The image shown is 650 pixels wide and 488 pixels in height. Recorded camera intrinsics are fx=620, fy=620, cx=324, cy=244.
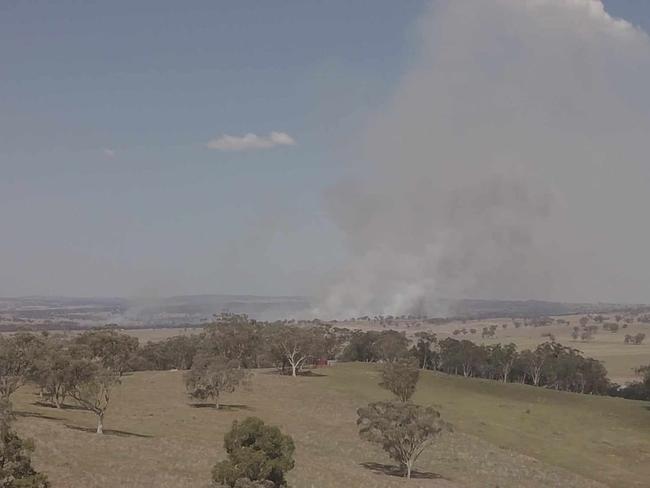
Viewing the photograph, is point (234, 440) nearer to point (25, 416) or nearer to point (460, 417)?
point (25, 416)

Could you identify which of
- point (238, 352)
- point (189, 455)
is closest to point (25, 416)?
point (189, 455)

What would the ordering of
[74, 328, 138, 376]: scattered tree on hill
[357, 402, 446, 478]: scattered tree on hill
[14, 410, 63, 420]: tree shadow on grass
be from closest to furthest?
[357, 402, 446, 478]: scattered tree on hill < [14, 410, 63, 420]: tree shadow on grass < [74, 328, 138, 376]: scattered tree on hill

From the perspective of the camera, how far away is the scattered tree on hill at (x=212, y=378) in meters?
99.2

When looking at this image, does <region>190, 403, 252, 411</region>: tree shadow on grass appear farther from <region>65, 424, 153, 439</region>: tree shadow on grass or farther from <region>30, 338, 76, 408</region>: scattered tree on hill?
<region>65, 424, 153, 439</region>: tree shadow on grass

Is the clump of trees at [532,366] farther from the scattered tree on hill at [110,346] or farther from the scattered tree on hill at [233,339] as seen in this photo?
the scattered tree on hill at [110,346]

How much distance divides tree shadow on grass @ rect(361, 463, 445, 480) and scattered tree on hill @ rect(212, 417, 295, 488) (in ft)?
72.0

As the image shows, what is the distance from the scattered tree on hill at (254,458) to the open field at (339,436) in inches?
215

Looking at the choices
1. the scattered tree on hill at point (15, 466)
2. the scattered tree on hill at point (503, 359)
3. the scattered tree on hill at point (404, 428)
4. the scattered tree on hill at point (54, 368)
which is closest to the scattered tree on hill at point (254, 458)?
the scattered tree on hill at point (15, 466)

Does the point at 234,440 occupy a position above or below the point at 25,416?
above

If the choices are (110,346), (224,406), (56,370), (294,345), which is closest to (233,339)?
(294,345)

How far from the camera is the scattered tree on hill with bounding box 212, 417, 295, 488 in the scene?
44.1m

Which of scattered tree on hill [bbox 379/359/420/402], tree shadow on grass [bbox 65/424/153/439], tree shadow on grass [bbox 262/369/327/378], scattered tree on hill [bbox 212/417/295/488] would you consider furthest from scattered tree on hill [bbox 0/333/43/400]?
tree shadow on grass [bbox 262/369/327/378]

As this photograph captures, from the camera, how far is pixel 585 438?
326 ft

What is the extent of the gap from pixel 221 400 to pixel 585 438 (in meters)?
60.6
